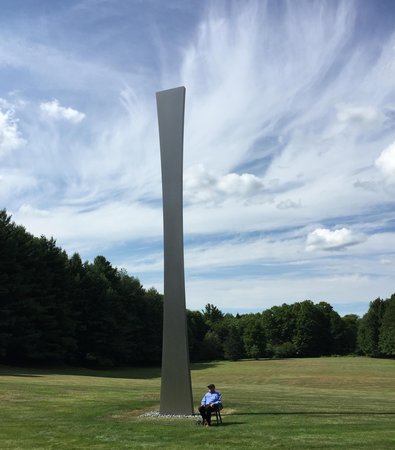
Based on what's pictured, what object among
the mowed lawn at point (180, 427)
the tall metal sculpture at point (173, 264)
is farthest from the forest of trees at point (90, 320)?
the tall metal sculpture at point (173, 264)

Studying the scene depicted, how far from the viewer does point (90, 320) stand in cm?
6506

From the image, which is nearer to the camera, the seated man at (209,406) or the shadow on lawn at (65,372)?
the seated man at (209,406)

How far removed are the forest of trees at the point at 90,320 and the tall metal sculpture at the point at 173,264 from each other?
37.0m

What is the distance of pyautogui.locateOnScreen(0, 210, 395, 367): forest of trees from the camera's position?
5225cm

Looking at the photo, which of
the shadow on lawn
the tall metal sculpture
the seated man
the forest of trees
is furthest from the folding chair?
the forest of trees

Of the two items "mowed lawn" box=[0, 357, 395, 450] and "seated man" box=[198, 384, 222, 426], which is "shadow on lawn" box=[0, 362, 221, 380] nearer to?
"mowed lawn" box=[0, 357, 395, 450]

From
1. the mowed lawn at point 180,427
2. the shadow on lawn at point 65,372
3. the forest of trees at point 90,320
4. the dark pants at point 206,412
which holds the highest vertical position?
the forest of trees at point 90,320

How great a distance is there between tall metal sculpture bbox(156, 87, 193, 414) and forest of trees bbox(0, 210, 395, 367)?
1456 inches

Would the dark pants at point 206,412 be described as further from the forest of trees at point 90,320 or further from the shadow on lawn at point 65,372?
the forest of trees at point 90,320

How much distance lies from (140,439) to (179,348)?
169 inches

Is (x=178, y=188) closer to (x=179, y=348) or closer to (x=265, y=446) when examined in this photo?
(x=179, y=348)

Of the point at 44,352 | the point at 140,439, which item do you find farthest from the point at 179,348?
the point at 44,352

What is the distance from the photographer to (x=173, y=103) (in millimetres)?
16281

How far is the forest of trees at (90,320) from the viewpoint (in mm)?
52250
